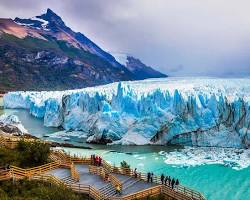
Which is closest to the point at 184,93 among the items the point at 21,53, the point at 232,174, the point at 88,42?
the point at 232,174

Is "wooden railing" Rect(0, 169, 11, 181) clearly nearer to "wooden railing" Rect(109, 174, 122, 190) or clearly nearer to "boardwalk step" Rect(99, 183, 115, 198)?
"boardwalk step" Rect(99, 183, 115, 198)

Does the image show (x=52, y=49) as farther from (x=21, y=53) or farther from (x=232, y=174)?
(x=232, y=174)

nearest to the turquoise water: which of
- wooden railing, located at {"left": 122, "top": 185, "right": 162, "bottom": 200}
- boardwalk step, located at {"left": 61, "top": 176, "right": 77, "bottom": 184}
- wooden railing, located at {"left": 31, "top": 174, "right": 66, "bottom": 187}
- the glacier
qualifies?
the glacier

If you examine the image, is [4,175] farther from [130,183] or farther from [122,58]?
[122,58]

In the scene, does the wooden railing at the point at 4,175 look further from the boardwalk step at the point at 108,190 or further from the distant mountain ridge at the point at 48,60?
the distant mountain ridge at the point at 48,60

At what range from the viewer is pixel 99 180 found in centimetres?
1691

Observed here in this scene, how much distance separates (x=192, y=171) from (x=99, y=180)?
360 inches

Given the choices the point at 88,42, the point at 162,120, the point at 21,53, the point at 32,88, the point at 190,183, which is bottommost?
the point at 190,183

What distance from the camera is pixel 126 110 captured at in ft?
114

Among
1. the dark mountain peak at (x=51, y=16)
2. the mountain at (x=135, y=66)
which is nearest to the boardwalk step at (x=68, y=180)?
the mountain at (x=135, y=66)

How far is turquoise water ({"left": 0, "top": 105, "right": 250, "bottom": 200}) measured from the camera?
71.3 feet

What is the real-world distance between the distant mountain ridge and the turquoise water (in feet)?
250

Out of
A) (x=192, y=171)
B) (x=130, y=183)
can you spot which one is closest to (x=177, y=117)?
(x=192, y=171)

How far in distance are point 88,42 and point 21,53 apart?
2250 inches
